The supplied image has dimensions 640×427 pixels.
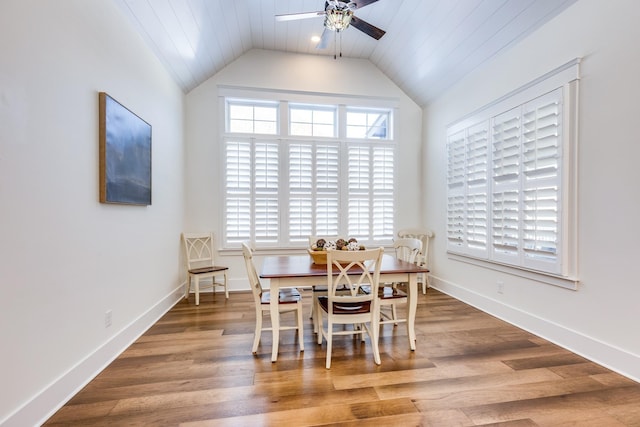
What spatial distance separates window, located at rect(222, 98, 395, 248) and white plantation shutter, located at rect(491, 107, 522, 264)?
1.75 meters

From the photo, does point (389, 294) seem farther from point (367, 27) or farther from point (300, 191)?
point (367, 27)

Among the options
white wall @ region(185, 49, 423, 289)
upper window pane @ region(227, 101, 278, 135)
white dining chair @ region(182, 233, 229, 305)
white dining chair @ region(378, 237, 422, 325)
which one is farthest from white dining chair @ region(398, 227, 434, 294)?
white dining chair @ region(182, 233, 229, 305)

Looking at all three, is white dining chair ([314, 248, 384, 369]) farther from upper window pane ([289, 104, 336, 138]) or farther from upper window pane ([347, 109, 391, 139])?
upper window pane ([347, 109, 391, 139])

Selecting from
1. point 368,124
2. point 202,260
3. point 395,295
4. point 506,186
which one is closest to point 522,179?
point 506,186

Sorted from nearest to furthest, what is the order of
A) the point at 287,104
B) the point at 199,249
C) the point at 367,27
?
1. the point at 367,27
2. the point at 199,249
3. the point at 287,104

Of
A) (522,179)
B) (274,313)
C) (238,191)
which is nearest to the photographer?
(274,313)

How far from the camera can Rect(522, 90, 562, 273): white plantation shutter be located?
264 cm

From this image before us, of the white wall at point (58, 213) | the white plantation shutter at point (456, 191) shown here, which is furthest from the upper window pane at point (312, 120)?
the white wall at point (58, 213)

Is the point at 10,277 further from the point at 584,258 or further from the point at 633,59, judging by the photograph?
the point at 633,59

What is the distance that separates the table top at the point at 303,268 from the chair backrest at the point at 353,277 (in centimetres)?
14

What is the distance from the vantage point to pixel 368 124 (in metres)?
4.94

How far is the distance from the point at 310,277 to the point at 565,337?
2.39 meters

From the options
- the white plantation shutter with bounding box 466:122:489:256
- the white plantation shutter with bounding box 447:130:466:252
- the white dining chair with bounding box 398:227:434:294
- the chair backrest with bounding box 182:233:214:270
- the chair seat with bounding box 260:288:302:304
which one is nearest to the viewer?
the chair seat with bounding box 260:288:302:304

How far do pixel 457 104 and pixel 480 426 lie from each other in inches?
153
